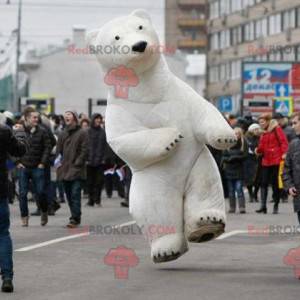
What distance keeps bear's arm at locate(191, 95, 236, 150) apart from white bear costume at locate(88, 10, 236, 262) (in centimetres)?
1

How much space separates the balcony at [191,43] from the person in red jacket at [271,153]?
106m

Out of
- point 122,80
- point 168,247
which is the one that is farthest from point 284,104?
point 168,247

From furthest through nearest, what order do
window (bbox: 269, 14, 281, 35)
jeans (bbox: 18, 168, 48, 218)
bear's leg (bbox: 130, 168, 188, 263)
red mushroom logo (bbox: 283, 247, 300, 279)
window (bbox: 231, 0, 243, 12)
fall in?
1. window (bbox: 231, 0, 243, 12)
2. window (bbox: 269, 14, 281, 35)
3. jeans (bbox: 18, 168, 48, 218)
4. red mushroom logo (bbox: 283, 247, 300, 279)
5. bear's leg (bbox: 130, 168, 188, 263)

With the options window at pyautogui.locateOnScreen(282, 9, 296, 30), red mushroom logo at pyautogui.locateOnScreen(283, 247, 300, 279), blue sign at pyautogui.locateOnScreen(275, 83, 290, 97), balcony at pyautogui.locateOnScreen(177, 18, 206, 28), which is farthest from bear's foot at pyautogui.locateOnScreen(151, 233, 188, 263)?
balcony at pyautogui.locateOnScreen(177, 18, 206, 28)

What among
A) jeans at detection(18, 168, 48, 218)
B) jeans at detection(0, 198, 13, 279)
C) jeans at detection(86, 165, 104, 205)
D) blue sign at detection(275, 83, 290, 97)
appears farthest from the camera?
blue sign at detection(275, 83, 290, 97)

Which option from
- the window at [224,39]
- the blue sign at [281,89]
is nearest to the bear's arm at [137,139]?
the blue sign at [281,89]

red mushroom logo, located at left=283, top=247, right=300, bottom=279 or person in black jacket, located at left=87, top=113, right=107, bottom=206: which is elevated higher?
person in black jacket, located at left=87, top=113, right=107, bottom=206

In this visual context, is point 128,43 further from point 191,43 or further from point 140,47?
point 191,43

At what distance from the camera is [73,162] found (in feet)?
63.5

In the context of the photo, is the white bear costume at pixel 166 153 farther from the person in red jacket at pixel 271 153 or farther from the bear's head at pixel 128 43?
the person in red jacket at pixel 271 153

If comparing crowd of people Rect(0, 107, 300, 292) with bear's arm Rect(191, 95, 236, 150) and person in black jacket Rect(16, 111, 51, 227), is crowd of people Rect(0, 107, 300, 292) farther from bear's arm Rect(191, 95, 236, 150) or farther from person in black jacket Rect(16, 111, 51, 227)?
bear's arm Rect(191, 95, 236, 150)

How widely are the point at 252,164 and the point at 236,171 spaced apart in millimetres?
2693

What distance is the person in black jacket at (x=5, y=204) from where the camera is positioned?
11680 millimetres

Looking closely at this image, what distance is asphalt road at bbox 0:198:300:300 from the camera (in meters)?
11.5
